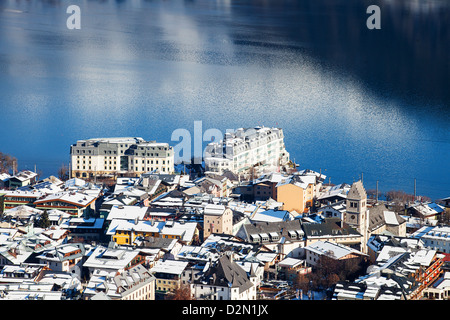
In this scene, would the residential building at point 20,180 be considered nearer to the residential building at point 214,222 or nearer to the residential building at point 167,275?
the residential building at point 214,222

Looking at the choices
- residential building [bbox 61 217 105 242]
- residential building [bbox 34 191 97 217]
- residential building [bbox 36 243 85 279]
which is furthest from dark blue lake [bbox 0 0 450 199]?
residential building [bbox 36 243 85 279]

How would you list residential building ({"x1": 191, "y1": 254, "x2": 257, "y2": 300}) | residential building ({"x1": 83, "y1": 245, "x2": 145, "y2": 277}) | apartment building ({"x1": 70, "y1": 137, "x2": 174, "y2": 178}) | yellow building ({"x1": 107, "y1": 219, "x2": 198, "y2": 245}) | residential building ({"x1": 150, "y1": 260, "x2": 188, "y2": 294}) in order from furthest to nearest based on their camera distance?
apartment building ({"x1": 70, "y1": 137, "x2": 174, "y2": 178}) < yellow building ({"x1": 107, "y1": 219, "x2": 198, "y2": 245}) < residential building ({"x1": 83, "y1": 245, "x2": 145, "y2": 277}) < residential building ({"x1": 150, "y1": 260, "x2": 188, "y2": 294}) < residential building ({"x1": 191, "y1": 254, "x2": 257, "y2": 300})

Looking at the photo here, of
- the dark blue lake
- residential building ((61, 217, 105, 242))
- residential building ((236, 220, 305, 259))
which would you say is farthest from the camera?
the dark blue lake

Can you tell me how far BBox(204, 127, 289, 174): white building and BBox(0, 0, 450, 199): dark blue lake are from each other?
48 centimetres

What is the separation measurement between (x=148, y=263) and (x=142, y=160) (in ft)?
13.8

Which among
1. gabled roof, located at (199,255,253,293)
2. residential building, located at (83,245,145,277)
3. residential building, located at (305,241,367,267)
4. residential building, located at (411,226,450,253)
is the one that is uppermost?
gabled roof, located at (199,255,253,293)

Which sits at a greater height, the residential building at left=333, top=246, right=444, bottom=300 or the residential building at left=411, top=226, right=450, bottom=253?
the residential building at left=333, top=246, right=444, bottom=300

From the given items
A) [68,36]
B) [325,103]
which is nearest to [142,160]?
[325,103]

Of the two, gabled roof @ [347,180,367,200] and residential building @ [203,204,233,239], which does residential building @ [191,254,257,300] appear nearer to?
residential building @ [203,204,233,239]

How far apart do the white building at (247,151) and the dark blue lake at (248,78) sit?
48cm

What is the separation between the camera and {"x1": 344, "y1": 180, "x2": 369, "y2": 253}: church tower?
6895 millimetres

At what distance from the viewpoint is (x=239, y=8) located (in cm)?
2700

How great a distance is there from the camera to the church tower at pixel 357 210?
6.89m

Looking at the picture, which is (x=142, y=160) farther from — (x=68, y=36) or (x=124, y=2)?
(x=124, y=2)
